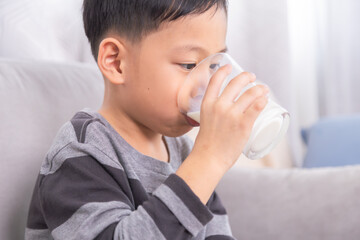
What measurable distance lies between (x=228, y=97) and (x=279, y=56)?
4.97 ft

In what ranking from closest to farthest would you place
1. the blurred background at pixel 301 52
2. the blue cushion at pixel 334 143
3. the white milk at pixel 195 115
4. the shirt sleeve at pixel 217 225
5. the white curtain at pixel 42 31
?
the white milk at pixel 195 115 < the shirt sleeve at pixel 217 225 < the white curtain at pixel 42 31 < the blue cushion at pixel 334 143 < the blurred background at pixel 301 52

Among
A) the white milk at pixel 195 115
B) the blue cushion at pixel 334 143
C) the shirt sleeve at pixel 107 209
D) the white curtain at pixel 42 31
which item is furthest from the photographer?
the blue cushion at pixel 334 143

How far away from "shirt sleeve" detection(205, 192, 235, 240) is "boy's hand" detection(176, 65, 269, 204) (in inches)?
10.2

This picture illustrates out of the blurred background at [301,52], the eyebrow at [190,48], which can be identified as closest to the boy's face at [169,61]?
the eyebrow at [190,48]

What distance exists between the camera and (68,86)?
0.98m

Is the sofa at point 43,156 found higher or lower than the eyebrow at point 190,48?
lower

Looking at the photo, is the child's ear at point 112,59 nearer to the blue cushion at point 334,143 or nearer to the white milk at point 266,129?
the white milk at point 266,129

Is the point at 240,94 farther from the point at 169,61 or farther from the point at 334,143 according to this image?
the point at 334,143

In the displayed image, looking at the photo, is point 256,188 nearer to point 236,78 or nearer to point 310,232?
point 310,232

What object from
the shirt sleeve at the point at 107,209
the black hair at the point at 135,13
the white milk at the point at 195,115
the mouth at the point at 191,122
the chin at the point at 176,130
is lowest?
the shirt sleeve at the point at 107,209

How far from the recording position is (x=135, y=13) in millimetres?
774

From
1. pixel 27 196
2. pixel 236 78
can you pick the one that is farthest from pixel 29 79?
pixel 236 78

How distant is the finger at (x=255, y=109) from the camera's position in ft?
2.15

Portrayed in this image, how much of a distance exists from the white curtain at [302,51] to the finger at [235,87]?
4.78 feet
